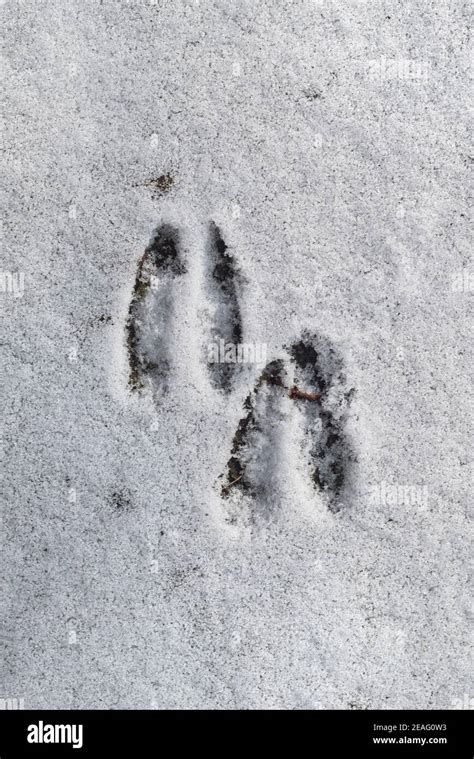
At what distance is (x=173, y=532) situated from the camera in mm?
2705

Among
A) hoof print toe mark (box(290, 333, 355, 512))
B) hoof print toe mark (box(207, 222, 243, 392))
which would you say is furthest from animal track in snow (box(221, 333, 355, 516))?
hoof print toe mark (box(207, 222, 243, 392))

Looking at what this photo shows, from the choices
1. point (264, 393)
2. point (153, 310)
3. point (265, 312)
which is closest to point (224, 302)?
point (265, 312)

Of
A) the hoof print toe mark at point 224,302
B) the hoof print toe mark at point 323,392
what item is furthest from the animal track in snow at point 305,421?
the hoof print toe mark at point 224,302

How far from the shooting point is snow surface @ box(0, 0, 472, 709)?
267 centimetres

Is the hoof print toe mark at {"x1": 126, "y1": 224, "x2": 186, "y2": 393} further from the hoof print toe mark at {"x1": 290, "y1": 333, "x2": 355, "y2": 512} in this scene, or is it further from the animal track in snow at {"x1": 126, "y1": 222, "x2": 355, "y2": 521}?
the hoof print toe mark at {"x1": 290, "y1": 333, "x2": 355, "y2": 512}

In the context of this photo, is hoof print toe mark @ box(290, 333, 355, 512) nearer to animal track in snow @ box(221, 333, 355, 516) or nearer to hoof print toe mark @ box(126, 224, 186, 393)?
animal track in snow @ box(221, 333, 355, 516)

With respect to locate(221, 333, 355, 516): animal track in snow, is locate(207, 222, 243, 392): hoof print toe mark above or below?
above

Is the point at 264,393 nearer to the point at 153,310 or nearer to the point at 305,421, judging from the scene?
the point at 305,421

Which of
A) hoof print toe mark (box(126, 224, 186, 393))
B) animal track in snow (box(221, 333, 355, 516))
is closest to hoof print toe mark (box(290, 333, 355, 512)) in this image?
animal track in snow (box(221, 333, 355, 516))

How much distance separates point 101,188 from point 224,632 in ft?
6.70

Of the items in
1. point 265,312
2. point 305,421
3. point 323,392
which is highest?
point 265,312

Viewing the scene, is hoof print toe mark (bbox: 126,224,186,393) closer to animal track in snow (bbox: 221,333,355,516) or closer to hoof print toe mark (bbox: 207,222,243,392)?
hoof print toe mark (bbox: 207,222,243,392)

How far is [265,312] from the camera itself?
8.75 ft

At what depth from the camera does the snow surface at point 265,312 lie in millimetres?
2666
